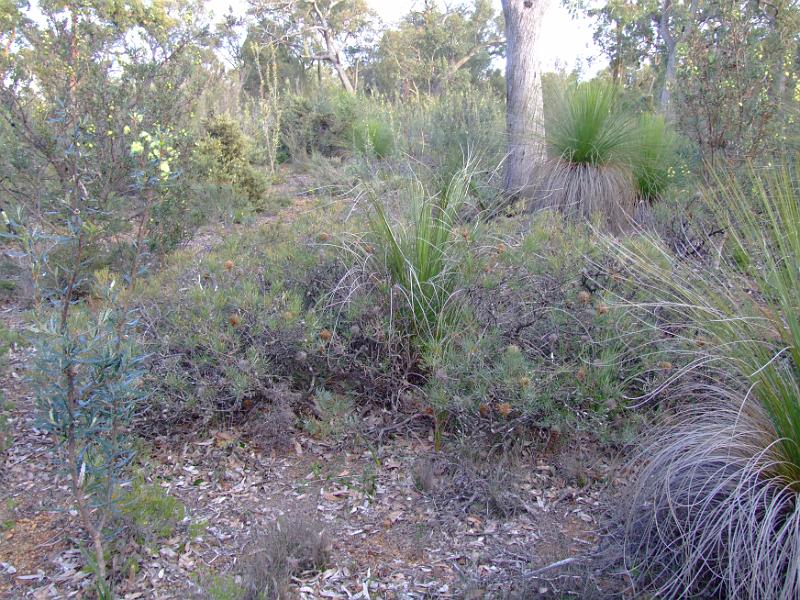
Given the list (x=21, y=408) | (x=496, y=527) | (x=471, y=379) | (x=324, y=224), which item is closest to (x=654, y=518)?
(x=496, y=527)

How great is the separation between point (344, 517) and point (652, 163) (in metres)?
5.08

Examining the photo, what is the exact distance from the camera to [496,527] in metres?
2.80

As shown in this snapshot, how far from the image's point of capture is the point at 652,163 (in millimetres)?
6496

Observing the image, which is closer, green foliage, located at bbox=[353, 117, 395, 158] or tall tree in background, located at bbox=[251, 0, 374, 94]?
green foliage, located at bbox=[353, 117, 395, 158]

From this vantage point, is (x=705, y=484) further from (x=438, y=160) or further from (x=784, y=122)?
(x=438, y=160)

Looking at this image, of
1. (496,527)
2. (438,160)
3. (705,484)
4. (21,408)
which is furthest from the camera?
(438,160)

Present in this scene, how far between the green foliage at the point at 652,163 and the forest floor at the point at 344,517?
4.06 meters

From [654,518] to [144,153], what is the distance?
7.06 ft

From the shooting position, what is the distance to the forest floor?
8.04 feet

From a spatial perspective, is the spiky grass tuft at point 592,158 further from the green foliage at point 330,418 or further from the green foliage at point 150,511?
the green foliage at point 150,511

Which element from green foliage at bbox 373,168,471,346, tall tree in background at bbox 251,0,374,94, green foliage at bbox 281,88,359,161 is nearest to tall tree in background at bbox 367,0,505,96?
tall tree in background at bbox 251,0,374,94

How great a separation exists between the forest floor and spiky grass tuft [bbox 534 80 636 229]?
3506 millimetres

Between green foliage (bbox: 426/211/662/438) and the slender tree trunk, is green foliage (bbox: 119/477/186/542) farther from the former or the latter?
the slender tree trunk

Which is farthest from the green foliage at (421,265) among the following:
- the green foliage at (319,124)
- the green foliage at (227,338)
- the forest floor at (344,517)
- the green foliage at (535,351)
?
the green foliage at (319,124)
